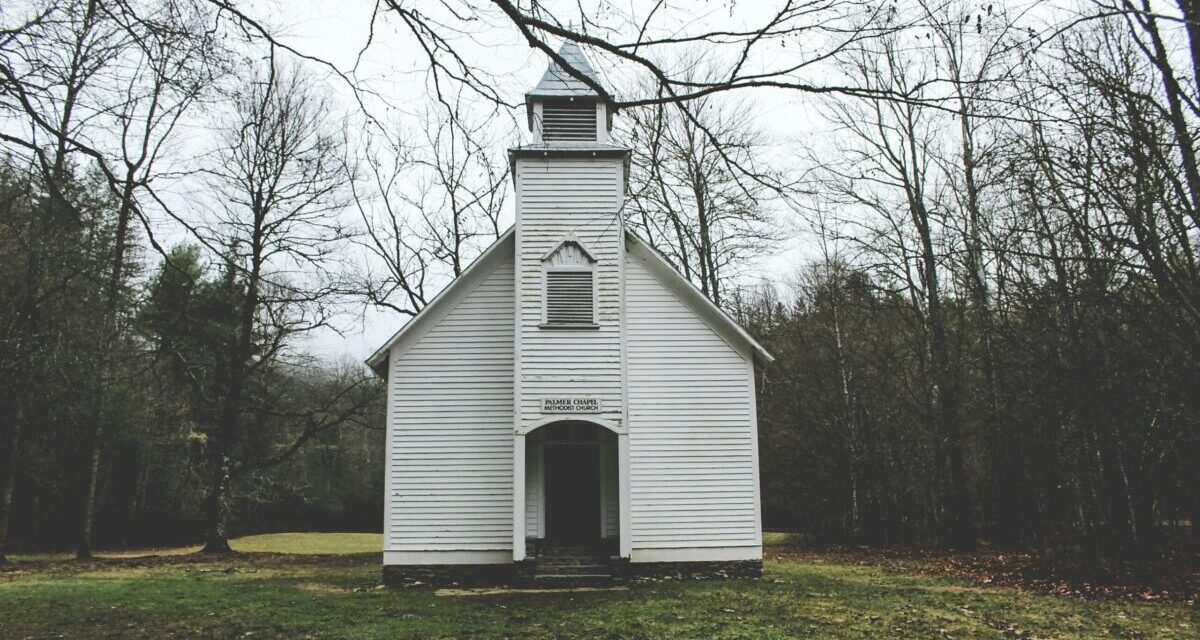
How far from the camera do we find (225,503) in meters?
23.2

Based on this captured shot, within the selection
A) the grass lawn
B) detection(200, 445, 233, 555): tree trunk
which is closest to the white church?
the grass lawn

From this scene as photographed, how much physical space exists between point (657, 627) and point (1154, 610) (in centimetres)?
738

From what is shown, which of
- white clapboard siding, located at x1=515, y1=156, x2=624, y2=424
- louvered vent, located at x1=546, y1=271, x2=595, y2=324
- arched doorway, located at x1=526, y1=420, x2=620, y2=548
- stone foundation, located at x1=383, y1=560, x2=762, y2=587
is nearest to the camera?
white clapboard siding, located at x1=515, y1=156, x2=624, y2=424

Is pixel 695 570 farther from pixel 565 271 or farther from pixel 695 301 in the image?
pixel 565 271

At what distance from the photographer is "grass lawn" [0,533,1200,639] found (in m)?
9.97

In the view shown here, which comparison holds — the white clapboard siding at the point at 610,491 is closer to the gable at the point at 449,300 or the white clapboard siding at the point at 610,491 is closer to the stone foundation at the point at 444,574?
the stone foundation at the point at 444,574

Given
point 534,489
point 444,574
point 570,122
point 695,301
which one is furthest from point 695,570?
point 570,122

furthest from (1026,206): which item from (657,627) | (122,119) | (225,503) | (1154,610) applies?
(225,503)

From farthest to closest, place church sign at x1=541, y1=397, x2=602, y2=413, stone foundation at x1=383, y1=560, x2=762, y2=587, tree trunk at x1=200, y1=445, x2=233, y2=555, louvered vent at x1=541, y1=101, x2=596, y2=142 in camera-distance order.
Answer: tree trunk at x1=200, y1=445, x2=233, y2=555
louvered vent at x1=541, y1=101, x2=596, y2=142
stone foundation at x1=383, y1=560, x2=762, y2=587
church sign at x1=541, y1=397, x2=602, y2=413

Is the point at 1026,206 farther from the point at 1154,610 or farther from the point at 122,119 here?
the point at 122,119

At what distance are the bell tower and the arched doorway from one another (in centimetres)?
45

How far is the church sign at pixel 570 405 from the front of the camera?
49.3ft

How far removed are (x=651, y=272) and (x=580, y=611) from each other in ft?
24.5

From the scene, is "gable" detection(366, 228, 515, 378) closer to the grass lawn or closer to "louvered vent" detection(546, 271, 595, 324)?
"louvered vent" detection(546, 271, 595, 324)
